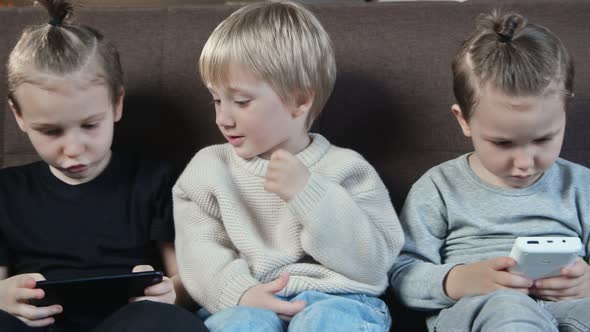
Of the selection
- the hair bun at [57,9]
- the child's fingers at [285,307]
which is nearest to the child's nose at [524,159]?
the child's fingers at [285,307]

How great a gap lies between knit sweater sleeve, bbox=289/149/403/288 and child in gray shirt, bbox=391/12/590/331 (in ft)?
0.30

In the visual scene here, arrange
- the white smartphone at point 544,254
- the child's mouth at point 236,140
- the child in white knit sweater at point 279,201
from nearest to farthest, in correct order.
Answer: the white smartphone at point 544,254 → the child in white knit sweater at point 279,201 → the child's mouth at point 236,140

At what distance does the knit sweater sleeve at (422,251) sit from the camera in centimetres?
135

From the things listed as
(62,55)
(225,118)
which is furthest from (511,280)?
(62,55)

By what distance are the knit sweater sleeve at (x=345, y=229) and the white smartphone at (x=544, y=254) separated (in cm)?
22

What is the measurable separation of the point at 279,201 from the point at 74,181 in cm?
42

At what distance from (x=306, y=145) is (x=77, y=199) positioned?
455 mm

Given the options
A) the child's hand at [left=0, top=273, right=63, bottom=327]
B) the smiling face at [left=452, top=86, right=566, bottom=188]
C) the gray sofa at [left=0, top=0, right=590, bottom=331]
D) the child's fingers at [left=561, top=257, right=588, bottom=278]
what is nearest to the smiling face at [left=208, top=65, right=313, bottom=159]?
the gray sofa at [left=0, top=0, right=590, bottom=331]

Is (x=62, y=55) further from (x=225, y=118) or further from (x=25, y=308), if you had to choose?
(x=25, y=308)

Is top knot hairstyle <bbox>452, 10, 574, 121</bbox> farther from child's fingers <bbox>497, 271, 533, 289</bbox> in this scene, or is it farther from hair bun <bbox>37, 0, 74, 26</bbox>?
hair bun <bbox>37, 0, 74, 26</bbox>

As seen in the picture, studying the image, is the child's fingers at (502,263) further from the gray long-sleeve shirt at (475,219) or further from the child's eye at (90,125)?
the child's eye at (90,125)

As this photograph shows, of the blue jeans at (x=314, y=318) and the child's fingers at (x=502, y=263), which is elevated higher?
the child's fingers at (x=502, y=263)

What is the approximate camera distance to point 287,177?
1258mm

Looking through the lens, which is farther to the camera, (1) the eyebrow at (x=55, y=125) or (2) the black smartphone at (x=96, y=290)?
(1) the eyebrow at (x=55, y=125)
